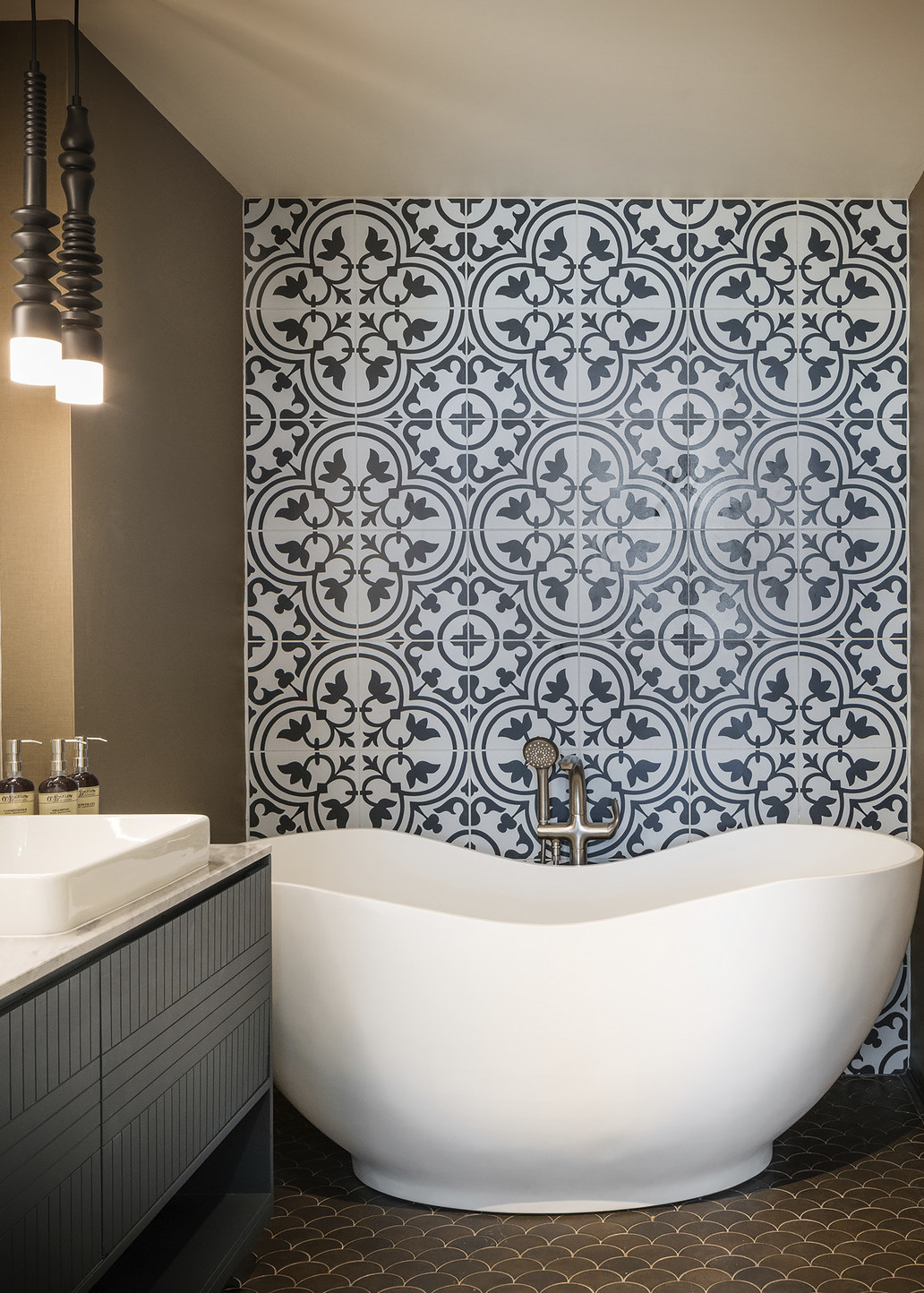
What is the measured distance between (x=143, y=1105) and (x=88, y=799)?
2.11 ft

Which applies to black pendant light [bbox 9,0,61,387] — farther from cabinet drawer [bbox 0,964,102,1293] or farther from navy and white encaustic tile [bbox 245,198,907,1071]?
navy and white encaustic tile [bbox 245,198,907,1071]

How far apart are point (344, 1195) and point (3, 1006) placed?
1.56 metres

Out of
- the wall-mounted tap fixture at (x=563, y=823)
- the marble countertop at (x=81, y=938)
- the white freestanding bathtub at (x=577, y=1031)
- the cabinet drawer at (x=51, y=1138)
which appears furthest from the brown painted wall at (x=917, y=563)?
the cabinet drawer at (x=51, y=1138)

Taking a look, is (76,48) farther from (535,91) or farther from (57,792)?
(57,792)

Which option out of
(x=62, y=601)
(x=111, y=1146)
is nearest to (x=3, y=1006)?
(x=111, y=1146)

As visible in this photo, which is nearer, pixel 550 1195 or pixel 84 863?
pixel 84 863

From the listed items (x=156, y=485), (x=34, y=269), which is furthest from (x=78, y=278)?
(x=156, y=485)

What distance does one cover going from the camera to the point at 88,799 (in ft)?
6.48

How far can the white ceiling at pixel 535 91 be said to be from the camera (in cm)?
218

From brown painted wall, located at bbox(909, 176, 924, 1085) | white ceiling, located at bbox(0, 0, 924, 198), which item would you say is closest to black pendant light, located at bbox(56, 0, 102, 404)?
white ceiling, located at bbox(0, 0, 924, 198)

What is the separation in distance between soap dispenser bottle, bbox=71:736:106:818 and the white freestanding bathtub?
0.47 meters

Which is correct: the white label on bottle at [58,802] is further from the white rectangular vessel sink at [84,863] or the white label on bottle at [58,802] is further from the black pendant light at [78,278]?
the black pendant light at [78,278]

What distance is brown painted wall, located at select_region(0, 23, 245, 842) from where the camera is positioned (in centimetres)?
220

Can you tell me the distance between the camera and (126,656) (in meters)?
2.39
